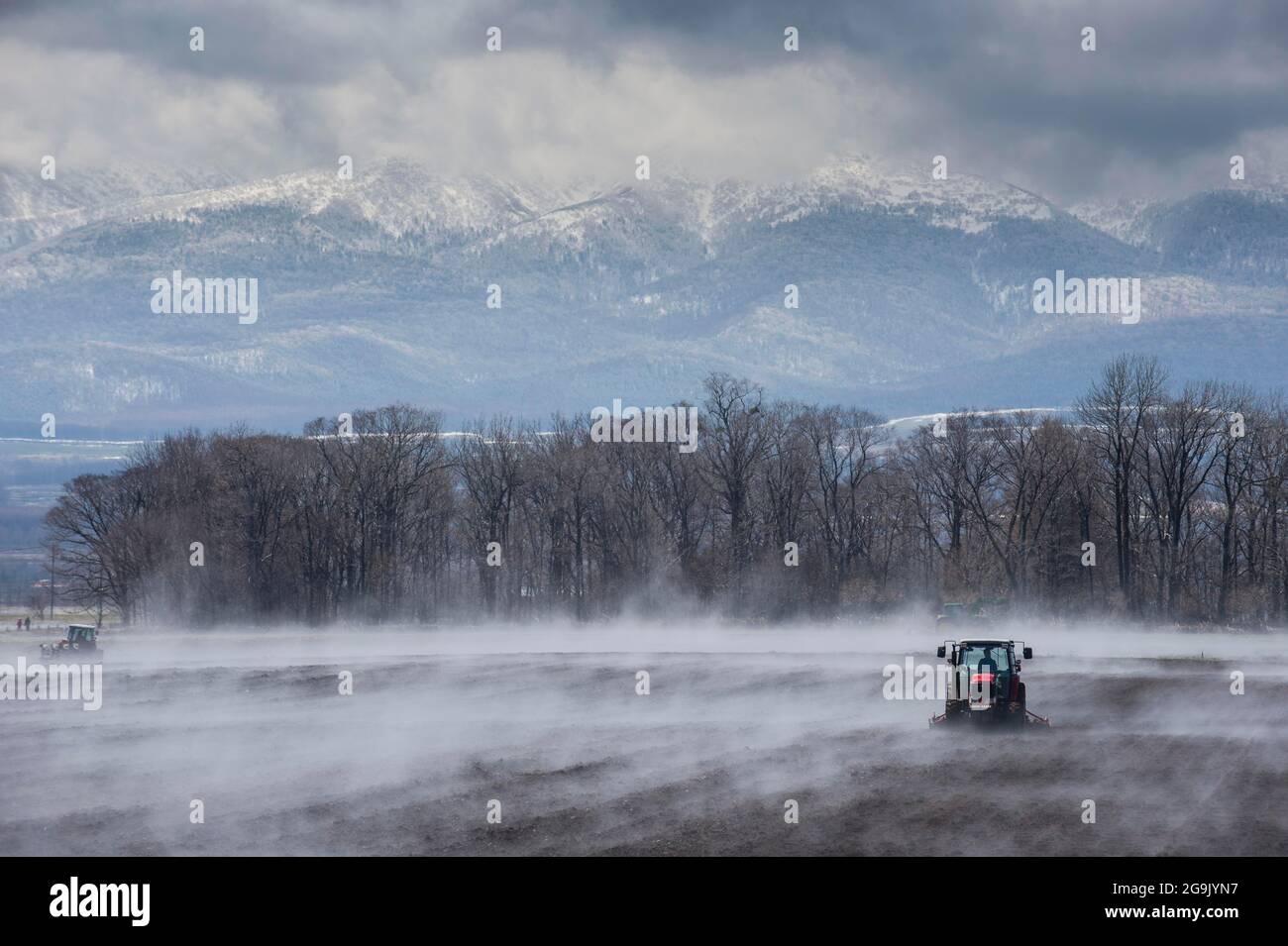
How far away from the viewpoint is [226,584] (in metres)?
104

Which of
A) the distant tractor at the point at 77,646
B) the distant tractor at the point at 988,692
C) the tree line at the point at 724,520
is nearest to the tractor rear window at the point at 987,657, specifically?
the distant tractor at the point at 988,692

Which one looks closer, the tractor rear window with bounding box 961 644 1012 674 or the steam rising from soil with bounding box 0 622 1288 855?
the steam rising from soil with bounding box 0 622 1288 855

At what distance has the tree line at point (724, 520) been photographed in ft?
327

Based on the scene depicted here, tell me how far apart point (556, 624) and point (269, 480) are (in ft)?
94.7

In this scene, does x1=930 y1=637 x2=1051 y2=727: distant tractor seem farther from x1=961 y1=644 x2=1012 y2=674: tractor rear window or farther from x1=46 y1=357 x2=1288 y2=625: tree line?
x1=46 y1=357 x2=1288 y2=625: tree line

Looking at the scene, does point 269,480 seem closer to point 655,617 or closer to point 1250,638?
point 655,617

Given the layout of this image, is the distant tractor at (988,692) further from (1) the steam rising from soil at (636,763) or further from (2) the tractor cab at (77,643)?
(2) the tractor cab at (77,643)

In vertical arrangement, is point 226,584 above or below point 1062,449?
below

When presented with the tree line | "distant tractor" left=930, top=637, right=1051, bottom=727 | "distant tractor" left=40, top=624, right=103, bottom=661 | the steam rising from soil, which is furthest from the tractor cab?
"distant tractor" left=930, top=637, right=1051, bottom=727

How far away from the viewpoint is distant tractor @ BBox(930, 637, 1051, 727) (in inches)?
1499

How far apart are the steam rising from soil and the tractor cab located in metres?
8.28

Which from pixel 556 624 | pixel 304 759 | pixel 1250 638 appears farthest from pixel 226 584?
pixel 304 759
